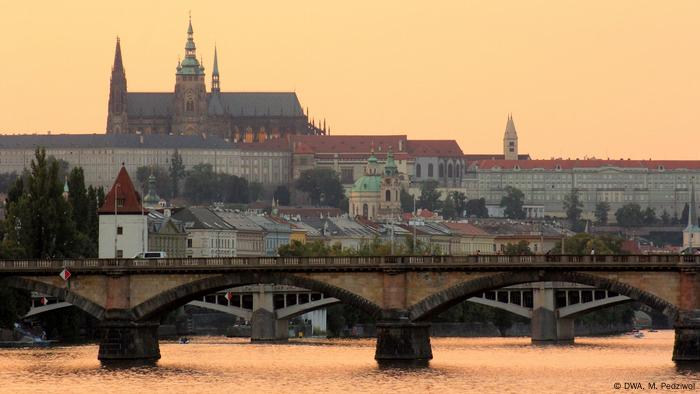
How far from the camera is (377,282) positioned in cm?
11075

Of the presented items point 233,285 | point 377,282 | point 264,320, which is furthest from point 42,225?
point 377,282

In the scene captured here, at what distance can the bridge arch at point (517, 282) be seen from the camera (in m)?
107

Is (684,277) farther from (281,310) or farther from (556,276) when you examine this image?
(281,310)

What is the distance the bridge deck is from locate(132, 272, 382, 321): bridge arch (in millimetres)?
412

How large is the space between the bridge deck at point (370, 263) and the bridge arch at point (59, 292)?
0.54 metres

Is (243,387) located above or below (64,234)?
below

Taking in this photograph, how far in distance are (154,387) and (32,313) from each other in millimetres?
35116

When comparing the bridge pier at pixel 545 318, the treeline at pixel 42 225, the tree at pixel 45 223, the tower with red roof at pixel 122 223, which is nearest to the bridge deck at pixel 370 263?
the treeline at pixel 42 225

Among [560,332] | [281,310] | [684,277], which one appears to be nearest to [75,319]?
[281,310]

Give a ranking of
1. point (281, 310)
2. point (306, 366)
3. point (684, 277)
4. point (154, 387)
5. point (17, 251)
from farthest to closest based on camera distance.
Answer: point (281, 310), point (17, 251), point (306, 366), point (684, 277), point (154, 387)

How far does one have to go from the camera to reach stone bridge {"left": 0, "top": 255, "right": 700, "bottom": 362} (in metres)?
107

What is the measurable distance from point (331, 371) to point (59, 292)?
516 inches

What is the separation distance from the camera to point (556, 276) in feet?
357

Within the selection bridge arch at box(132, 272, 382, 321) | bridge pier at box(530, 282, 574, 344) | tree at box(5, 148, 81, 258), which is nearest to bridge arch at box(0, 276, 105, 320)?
bridge arch at box(132, 272, 382, 321)
